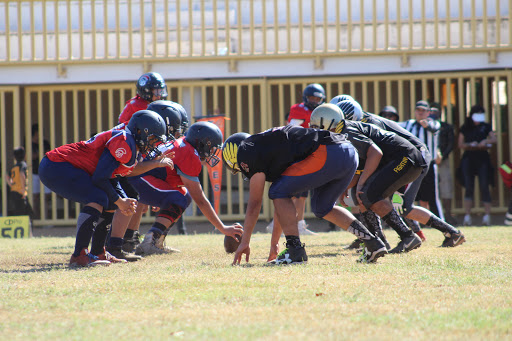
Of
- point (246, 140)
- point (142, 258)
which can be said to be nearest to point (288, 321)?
point (246, 140)

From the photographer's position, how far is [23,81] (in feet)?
42.8

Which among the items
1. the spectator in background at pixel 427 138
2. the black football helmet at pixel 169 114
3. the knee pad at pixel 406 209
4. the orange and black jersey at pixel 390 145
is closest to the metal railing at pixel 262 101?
the spectator in background at pixel 427 138

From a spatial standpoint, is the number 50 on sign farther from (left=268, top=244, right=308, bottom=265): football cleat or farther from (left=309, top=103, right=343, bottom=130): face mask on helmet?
(left=309, top=103, right=343, bottom=130): face mask on helmet

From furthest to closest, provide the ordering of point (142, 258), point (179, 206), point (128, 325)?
point (179, 206) → point (142, 258) → point (128, 325)

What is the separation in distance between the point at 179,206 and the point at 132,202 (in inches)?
53.0

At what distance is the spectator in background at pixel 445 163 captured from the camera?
38.8ft

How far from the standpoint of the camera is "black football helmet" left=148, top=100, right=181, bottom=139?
715cm

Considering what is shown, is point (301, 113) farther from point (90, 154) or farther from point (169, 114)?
point (90, 154)

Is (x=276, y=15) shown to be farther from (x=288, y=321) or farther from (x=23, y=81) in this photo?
(x=288, y=321)

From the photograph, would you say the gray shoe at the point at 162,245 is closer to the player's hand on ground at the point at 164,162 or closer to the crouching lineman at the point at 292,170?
the player's hand on ground at the point at 164,162

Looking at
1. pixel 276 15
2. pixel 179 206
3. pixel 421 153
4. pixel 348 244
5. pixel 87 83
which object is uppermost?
pixel 276 15

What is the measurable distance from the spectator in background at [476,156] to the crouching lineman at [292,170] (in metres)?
6.55

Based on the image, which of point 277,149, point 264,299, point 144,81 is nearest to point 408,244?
point 277,149

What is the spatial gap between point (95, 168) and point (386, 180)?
267 cm
